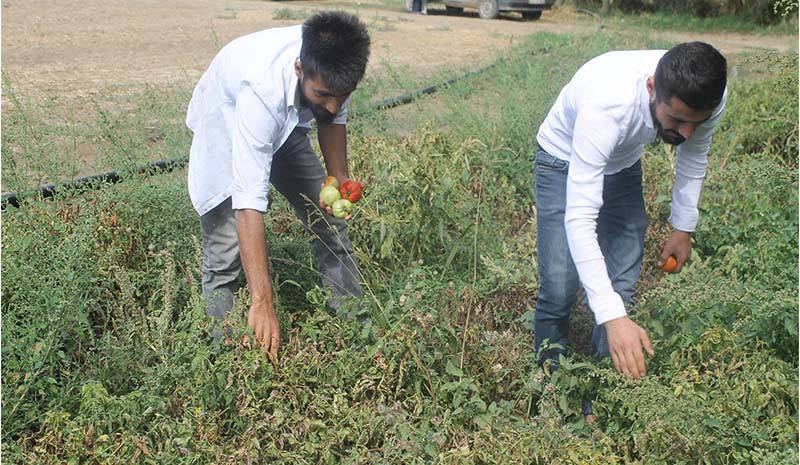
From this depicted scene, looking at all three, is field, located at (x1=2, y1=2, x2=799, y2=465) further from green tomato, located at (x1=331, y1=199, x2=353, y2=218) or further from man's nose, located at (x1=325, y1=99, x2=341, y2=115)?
man's nose, located at (x1=325, y1=99, x2=341, y2=115)

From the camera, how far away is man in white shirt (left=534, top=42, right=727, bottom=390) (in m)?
2.58

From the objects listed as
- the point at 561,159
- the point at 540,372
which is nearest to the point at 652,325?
the point at 540,372

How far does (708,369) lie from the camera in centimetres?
309

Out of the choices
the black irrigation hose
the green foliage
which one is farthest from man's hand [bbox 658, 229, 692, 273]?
the green foliage

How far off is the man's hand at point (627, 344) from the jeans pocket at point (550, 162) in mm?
715

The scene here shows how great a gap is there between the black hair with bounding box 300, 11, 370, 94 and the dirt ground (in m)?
2.89

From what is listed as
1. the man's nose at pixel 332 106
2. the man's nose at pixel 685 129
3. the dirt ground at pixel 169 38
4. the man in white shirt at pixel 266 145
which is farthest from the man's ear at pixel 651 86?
the dirt ground at pixel 169 38

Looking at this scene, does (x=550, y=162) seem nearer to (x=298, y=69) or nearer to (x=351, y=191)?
(x=351, y=191)

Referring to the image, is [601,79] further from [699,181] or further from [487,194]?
[487,194]

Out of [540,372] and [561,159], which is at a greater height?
[561,159]

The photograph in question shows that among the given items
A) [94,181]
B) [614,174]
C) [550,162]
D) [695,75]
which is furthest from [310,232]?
[695,75]

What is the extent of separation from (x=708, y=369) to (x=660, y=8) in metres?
18.8

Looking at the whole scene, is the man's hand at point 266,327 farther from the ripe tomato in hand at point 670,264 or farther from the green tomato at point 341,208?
the ripe tomato in hand at point 670,264

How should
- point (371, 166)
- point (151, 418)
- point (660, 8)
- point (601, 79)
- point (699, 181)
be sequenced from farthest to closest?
1. point (660, 8)
2. point (371, 166)
3. point (699, 181)
4. point (151, 418)
5. point (601, 79)
